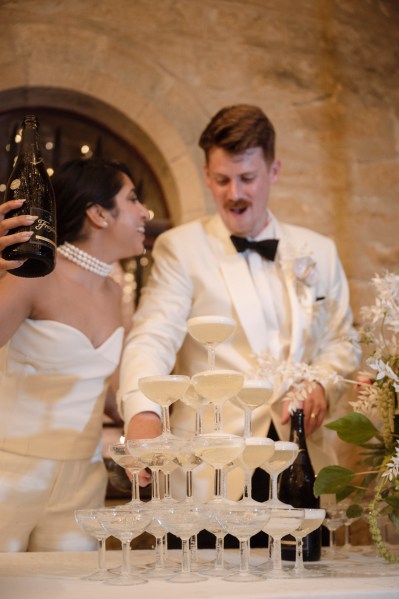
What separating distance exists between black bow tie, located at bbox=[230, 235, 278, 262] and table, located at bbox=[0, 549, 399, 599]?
1414mm

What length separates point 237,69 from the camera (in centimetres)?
434

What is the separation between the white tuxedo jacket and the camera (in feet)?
9.24

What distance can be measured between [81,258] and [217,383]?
1.35m

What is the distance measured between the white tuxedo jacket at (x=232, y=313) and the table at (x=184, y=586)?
2.87 feet

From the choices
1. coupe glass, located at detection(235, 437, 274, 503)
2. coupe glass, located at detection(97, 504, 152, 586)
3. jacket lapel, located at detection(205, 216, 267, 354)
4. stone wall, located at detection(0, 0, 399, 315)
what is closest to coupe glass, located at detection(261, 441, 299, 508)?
coupe glass, located at detection(235, 437, 274, 503)

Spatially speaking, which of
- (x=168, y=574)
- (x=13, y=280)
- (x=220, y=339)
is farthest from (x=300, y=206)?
(x=168, y=574)

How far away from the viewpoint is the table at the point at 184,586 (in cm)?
152

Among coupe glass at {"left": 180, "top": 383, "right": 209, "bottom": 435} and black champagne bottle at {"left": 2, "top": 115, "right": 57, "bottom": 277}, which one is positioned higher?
black champagne bottle at {"left": 2, "top": 115, "right": 57, "bottom": 277}

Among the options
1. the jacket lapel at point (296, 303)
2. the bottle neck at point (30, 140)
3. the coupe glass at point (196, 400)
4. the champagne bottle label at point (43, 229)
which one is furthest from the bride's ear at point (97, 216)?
the coupe glass at point (196, 400)

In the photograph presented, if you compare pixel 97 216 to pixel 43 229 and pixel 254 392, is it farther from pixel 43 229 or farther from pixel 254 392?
pixel 254 392

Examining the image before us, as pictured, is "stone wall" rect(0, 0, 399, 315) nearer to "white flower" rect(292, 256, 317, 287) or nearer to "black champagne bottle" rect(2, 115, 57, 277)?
"white flower" rect(292, 256, 317, 287)

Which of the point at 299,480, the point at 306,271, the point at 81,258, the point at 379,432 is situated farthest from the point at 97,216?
the point at 379,432

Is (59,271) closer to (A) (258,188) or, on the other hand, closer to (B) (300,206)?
(A) (258,188)

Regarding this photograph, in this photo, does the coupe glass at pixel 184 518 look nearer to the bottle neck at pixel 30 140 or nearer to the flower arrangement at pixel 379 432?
the flower arrangement at pixel 379 432
